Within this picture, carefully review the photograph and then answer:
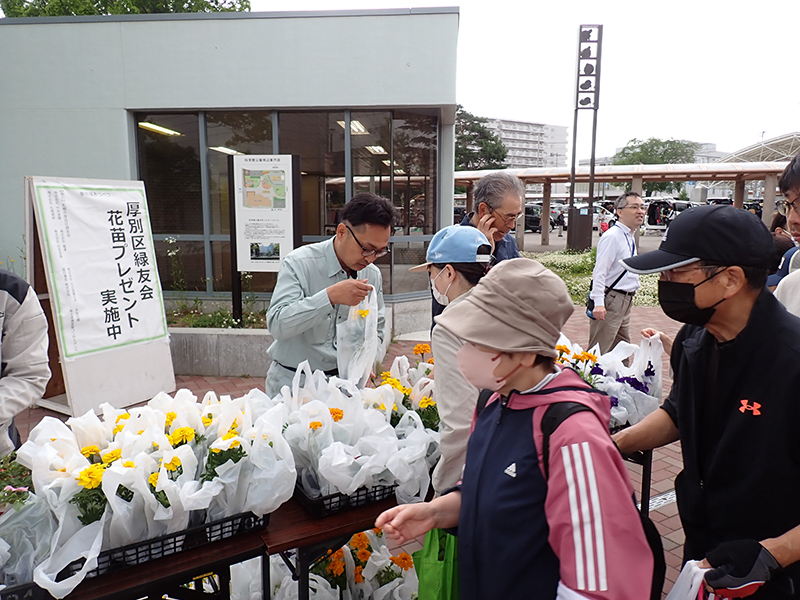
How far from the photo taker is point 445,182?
866 cm

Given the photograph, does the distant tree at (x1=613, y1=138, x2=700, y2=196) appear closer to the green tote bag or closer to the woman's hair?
the woman's hair

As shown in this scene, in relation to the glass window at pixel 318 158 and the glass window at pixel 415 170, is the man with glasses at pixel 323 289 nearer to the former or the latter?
the glass window at pixel 318 158

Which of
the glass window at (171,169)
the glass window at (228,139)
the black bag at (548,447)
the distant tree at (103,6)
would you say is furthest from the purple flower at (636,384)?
the distant tree at (103,6)

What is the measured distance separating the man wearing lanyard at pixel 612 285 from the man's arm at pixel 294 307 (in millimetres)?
3414

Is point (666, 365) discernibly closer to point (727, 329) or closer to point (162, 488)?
point (727, 329)

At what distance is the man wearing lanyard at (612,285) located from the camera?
522cm

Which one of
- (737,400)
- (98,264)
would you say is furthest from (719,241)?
(98,264)

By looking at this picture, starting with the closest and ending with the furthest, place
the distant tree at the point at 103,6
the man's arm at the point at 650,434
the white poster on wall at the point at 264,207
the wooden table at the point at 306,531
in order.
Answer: the wooden table at the point at 306,531 < the man's arm at the point at 650,434 < the white poster on wall at the point at 264,207 < the distant tree at the point at 103,6

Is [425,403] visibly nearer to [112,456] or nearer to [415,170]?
[112,456]

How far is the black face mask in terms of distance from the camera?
150 centimetres

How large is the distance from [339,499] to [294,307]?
95 cm

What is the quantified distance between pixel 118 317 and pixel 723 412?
16.7 feet

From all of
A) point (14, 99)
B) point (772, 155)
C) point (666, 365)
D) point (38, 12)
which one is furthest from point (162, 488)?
point (772, 155)

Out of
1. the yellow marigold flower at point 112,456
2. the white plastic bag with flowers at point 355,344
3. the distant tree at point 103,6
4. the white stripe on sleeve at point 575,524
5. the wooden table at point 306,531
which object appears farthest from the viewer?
the distant tree at point 103,6
